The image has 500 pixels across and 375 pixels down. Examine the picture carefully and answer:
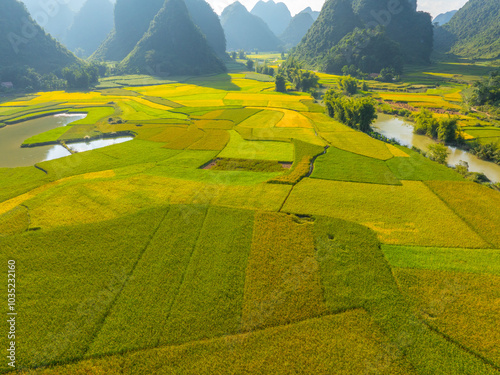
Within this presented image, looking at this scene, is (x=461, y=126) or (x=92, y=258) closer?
(x=92, y=258)

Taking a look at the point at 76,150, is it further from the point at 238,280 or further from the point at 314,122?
the point at 314,122

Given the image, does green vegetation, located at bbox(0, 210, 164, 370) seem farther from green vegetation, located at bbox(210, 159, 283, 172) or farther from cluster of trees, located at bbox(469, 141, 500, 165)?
cluster of trees, located at bbox(469, 141, 500, 165)

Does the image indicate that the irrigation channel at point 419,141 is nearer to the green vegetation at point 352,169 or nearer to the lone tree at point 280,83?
the green vegetation at point 352,169

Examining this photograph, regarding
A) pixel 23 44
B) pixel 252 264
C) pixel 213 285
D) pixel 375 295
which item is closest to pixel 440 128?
pixel 375 295

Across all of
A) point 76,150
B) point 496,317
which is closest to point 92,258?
point 496,317

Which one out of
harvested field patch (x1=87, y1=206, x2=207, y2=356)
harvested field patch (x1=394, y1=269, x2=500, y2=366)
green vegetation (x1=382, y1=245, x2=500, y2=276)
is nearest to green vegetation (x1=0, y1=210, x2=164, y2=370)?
harvested field patch (x1=87, y1=206, x2=207, y2=356)

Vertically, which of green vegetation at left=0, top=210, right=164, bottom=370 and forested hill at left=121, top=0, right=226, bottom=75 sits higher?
forested hill at left=121, top=0, right=226, bottom=75
